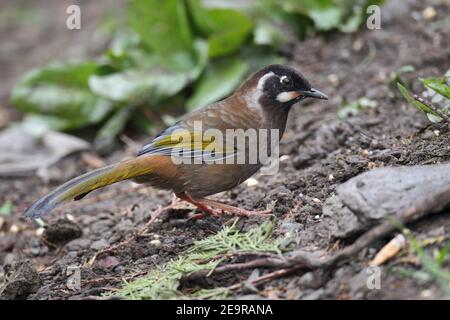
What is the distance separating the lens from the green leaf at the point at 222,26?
279 inches

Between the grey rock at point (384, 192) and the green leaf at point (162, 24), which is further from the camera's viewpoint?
the green leaf at point (162, 24)

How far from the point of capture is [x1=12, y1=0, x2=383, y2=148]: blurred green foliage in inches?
281

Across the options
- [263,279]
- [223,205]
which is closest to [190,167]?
[223,205]

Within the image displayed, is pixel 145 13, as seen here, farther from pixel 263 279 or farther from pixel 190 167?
pixel 263 279

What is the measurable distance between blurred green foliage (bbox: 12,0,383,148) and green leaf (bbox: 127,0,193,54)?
1 centimetres

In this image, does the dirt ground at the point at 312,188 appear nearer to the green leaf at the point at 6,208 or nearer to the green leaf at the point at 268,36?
the green leaf at the point at 6,208

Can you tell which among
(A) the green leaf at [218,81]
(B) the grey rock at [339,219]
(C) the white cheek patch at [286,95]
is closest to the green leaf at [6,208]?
(A) the green leaf at [218,81]

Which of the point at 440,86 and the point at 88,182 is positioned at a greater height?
the point at 440,86

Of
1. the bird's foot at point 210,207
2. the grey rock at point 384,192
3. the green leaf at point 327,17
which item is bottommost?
the bird's foot at point 210,207

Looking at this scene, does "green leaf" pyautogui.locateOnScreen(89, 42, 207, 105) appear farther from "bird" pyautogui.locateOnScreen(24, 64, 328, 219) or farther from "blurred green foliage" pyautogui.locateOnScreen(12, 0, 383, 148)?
"bird" pyautogui.locateOnScreen(24, 64, 328, 219)

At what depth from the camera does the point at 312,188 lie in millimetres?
4578

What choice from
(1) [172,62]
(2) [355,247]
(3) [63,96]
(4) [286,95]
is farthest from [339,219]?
(3) [63,96]

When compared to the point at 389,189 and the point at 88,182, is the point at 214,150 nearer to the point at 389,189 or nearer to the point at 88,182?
the point at 88,182

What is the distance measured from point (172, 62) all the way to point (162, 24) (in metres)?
0.40
